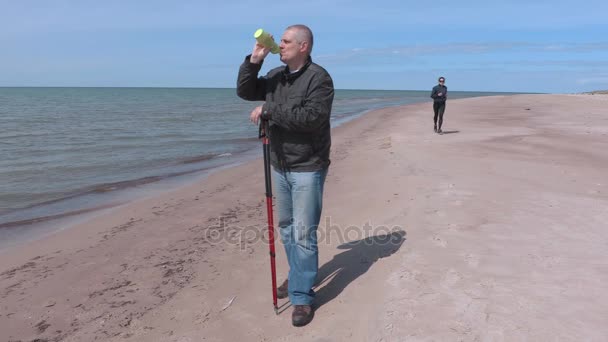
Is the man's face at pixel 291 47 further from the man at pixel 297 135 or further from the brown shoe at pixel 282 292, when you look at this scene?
the brown shoe at pixel 282 292

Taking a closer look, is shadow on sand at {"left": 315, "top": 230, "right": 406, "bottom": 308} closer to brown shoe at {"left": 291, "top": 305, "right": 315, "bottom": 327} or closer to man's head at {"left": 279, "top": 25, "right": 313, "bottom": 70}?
brown shoe at {"left": 291, "top": 305, "right": 315, "bottom": 327}

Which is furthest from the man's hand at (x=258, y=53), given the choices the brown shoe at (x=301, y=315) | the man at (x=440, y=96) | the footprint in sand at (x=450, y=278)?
the man at (x=440, y=96)

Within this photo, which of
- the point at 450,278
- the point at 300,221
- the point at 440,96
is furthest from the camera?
the point at 440,96

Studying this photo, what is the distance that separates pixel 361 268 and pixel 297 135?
5.56 ft

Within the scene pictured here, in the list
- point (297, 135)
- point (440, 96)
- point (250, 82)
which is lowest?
point (440, 96)

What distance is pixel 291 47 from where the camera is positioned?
10.4 ft

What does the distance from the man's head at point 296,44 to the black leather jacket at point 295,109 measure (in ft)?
0.24

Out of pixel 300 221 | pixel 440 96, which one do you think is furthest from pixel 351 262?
pixel 440 96

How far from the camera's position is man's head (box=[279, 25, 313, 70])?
315cm

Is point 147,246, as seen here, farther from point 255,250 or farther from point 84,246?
point 255,250

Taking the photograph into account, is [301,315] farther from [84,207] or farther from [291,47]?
[84,207]

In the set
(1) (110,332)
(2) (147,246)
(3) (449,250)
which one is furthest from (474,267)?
(2) (147,246)

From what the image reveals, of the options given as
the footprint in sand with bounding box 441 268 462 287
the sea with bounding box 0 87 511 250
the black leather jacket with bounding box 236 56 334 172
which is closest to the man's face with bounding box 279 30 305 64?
the black leather jacket with bounding box 236 56 334 172

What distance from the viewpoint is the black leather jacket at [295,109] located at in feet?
10.1
